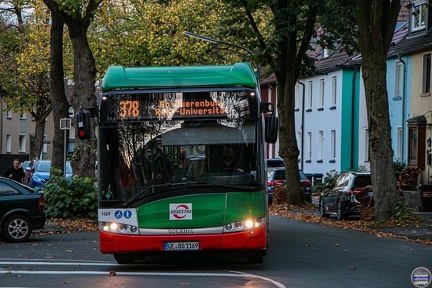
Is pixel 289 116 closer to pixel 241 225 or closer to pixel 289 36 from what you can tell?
pixel 289 36

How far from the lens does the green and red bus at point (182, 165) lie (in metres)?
15.6

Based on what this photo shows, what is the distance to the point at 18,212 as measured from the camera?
23.8 m

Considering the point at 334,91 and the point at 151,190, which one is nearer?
the point at 151,190

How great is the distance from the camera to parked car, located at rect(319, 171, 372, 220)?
3331 centimetres

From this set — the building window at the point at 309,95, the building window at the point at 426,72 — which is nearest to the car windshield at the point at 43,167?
the building window at the point at 426,72

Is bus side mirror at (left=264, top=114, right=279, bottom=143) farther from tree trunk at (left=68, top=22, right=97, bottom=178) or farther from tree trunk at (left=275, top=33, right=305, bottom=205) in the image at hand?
tree trunk at (left=275, top=33, right=305, bottom=205)

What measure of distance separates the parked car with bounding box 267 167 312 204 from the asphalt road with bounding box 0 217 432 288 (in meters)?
21.7

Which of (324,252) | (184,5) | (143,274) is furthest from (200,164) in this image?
(184,5)

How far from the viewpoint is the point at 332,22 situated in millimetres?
35594

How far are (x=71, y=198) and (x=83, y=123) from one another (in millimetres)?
14892

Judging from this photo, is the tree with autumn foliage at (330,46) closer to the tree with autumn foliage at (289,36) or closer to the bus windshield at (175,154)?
the tree with autumn foliage at (289,36)

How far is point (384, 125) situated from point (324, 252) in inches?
370

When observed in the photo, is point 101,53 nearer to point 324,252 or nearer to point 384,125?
point 384,125

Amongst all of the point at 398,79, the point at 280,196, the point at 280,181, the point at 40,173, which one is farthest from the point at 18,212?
the point at 398,79
